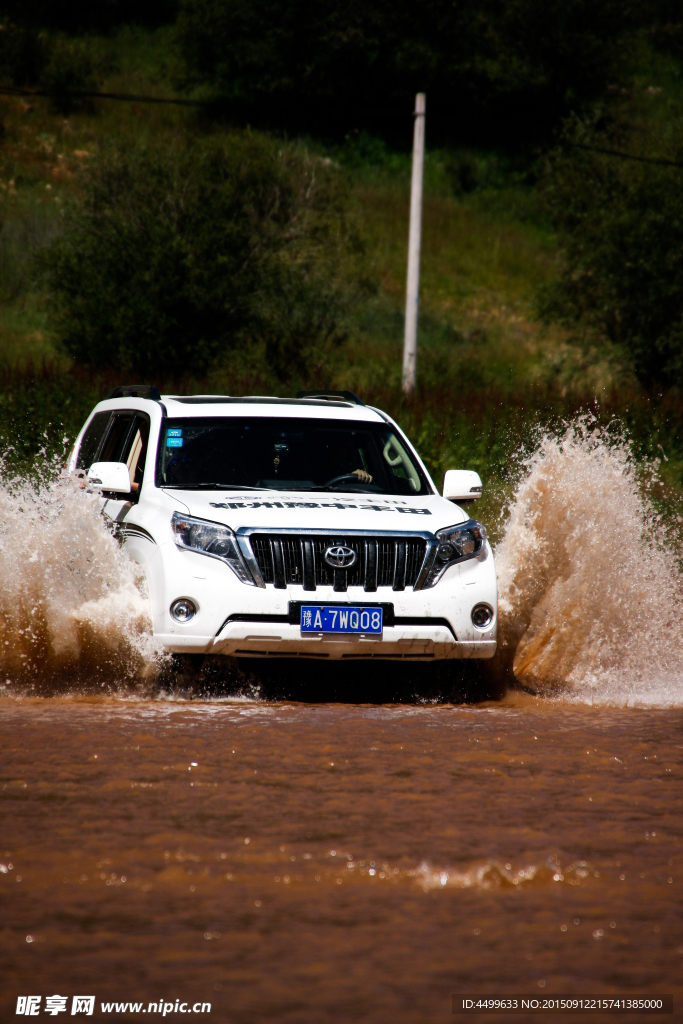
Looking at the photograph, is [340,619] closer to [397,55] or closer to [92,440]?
[92,440]

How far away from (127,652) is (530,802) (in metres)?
2.96

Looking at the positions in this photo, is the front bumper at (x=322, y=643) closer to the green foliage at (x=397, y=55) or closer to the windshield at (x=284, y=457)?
the windshield at (x=284, y=457)

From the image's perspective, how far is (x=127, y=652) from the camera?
23.7ft

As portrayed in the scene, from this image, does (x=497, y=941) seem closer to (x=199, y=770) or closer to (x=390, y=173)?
(x=199, y=770)

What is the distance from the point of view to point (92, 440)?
31.2ft

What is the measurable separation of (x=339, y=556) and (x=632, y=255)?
27.9 meters

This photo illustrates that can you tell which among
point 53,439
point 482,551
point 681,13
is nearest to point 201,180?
point 53,439

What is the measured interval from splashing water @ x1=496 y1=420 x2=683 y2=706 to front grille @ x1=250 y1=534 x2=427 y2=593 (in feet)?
4.79

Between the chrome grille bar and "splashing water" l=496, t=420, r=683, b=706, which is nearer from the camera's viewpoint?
the chrome grille bar

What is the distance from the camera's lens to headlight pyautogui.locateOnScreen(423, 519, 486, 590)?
24.1 ft

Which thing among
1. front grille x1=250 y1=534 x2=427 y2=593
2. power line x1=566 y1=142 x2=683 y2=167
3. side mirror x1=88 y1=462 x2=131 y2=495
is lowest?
front grille x1=250 y1=534 x2=427 y2=593

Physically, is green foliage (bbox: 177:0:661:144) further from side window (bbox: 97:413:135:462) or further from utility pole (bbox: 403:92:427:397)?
side window (bbox: 97:413:135:462)

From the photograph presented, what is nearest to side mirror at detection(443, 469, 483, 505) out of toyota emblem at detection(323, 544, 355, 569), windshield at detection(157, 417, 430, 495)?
windshield at detection(157, 417, 430, 495)

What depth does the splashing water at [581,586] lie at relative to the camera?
8.57 m
